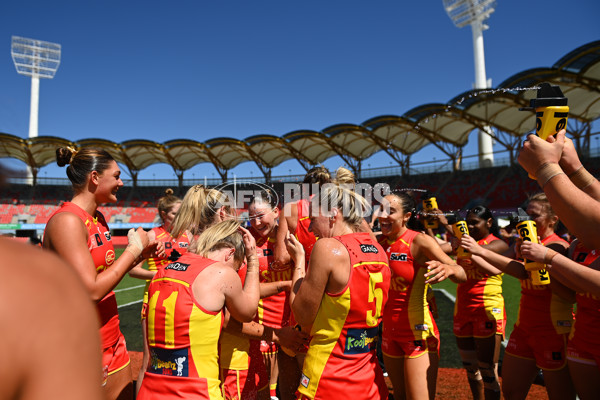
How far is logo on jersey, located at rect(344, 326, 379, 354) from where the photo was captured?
2625 mm

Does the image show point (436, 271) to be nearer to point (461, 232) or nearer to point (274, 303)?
point (461, 232)

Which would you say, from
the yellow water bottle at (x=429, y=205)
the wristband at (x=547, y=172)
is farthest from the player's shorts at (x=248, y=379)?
the yellow water bottle at (x=429, y=205)

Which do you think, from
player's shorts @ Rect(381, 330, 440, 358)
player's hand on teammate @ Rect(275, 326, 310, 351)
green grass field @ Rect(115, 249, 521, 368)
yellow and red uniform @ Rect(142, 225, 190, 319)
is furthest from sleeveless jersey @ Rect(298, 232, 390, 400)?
green grass field @ Rect(115, 249, 521, 368)

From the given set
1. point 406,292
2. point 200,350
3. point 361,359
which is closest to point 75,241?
point 200,350

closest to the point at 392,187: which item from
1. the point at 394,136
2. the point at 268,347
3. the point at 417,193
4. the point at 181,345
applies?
the point at 417,193

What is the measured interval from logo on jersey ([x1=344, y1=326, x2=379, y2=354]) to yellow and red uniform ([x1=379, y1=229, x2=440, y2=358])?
1.29m

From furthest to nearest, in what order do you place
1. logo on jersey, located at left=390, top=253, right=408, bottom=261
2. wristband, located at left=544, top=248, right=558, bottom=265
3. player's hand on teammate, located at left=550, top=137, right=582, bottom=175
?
logo on jersey, located at left=390, top=253, right=408, bottom=261 → wristband, located at left=544, top=248, right=558, bottom=265 → player's hand on teammate, located at left=550, top=137, right=582, bottom=175

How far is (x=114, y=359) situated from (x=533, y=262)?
371cm

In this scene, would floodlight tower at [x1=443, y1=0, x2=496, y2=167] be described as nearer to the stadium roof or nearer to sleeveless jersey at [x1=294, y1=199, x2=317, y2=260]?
the stadium roof

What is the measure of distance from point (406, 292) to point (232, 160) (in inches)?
1602

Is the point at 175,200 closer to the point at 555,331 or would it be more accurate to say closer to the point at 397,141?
the point at 555,331

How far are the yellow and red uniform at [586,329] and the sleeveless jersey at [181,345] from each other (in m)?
3.00

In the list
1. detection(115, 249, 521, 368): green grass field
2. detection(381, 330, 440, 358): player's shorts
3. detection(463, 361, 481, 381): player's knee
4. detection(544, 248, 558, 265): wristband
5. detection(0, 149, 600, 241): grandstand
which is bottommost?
detection(115, 249, 521, 368): green grass field

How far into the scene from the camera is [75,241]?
2500 mm
